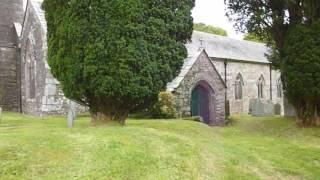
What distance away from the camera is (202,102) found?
85.7 feet

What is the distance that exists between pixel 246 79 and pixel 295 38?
70.1 feet

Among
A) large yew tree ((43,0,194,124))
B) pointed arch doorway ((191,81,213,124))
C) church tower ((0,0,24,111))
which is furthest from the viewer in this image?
church tower ((0,0,24,111))

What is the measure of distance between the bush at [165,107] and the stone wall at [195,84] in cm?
64

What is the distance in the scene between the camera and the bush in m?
22.2

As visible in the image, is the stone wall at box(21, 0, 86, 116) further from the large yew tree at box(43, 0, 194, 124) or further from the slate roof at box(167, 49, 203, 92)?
the large yew tree at box(43, 0, 194, 124)

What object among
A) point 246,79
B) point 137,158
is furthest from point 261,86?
point 137,158

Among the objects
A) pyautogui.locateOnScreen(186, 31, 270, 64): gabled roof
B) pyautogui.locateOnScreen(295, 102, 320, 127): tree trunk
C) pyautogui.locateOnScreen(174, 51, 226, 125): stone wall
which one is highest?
pyautogui.locateOnScreen(186, 31, 270, 64): gabled roof

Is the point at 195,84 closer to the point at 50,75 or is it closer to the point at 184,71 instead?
the point at 184,71

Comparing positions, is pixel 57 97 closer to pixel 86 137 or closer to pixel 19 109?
pixel 19 109

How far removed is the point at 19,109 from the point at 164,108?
11.8m

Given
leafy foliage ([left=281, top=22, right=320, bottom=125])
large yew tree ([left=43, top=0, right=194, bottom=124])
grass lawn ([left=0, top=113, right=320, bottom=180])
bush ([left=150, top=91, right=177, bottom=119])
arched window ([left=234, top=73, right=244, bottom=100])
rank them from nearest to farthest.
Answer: grass lawn ([left=0, top=113, right=320, bottom=180]) → large yew tree ([left=43, top=0, right=194, bottom=124]) → leafy foliage ([left=281, top=22, right=320, bottom=125]) → bush ([left=150, top=91, right=177, bottom=119]) → arched window ([left=234, top=73, right=244, bottom=100])

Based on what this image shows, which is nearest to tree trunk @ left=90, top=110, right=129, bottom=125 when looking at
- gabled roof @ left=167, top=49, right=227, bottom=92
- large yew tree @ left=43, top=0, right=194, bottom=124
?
large yew tree @ left=43, top=0, right=194, bottom=124

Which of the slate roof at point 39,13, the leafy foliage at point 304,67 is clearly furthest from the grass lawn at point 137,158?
the slate roof at point 39,13

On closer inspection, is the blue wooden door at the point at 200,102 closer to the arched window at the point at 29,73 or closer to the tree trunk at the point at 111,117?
the arched window at the point at 29,73
